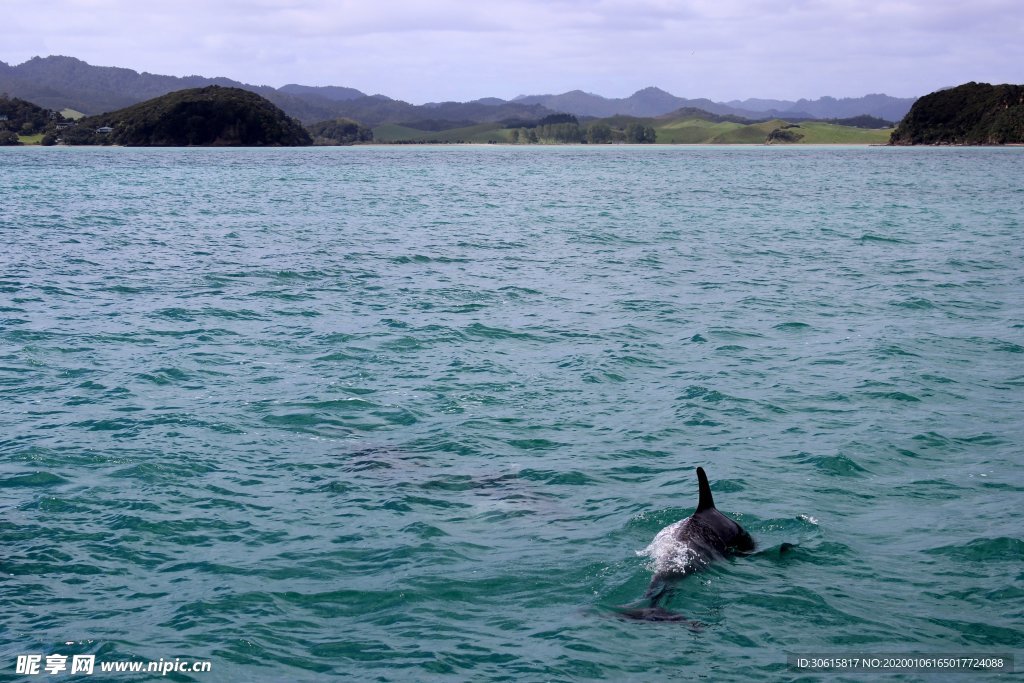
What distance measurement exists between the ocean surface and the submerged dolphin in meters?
0.20

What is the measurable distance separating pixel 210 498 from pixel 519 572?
5391 millimetres

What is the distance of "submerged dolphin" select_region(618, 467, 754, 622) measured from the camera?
1134cm

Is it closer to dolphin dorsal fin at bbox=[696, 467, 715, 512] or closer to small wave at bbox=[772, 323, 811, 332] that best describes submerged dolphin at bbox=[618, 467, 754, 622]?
dolphin dorsal fin at bbox=[696, 467, 715, 512]

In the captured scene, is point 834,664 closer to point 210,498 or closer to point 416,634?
point 416,634

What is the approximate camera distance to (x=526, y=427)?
18094mm

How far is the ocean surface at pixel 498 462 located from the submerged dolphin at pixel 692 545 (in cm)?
20

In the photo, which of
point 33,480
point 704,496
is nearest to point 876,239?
point 704,496

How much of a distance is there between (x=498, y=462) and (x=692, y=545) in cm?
497

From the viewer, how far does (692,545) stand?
1183 cm

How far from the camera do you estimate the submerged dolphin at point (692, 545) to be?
11.3 meters

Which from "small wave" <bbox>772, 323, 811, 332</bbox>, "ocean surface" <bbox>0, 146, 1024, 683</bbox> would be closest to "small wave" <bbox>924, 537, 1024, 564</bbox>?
"ocean surface" <bbox>0, 146, 1024, 683</bbox>

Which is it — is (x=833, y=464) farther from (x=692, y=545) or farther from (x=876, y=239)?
(x=876, y=239)

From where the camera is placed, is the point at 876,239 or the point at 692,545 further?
the point at 876,239

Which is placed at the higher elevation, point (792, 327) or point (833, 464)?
point (792, 327)
